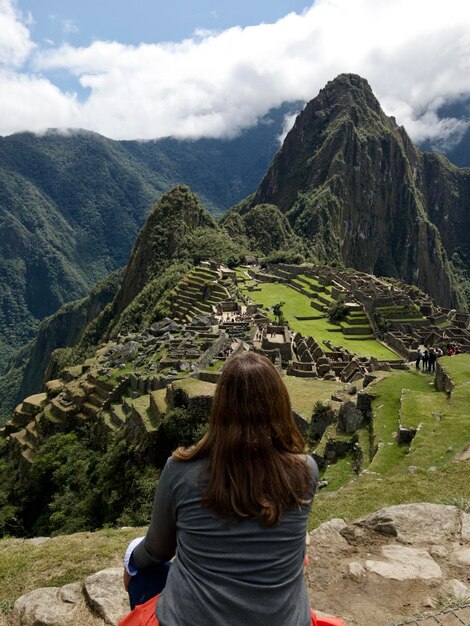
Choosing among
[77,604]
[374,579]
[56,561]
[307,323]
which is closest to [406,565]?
[374,579]

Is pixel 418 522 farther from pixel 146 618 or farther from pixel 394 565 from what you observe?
pixel 146 618

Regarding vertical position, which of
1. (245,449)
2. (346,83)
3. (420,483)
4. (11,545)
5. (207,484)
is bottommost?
(11,545)

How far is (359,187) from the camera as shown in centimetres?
15962

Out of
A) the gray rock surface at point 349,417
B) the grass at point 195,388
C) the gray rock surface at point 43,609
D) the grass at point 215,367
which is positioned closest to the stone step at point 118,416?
the grass at point 215,367

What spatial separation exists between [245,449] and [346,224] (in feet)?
512

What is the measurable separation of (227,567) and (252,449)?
61cm

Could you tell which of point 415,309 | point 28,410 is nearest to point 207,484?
point 28,410

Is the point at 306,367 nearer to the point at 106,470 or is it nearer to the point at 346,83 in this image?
the point at 106,470

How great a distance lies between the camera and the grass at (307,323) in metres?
40.8

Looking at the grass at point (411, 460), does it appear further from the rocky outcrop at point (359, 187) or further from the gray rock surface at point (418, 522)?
→ the rocky outcrop at point (359, 187)

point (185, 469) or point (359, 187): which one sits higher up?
point (359, 187)

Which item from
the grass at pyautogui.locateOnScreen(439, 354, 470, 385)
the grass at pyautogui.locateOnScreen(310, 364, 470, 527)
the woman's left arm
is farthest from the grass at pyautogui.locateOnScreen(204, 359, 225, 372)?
the woman's left arm

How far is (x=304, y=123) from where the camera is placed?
588 feet

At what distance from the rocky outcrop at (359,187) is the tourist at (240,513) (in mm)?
142840
